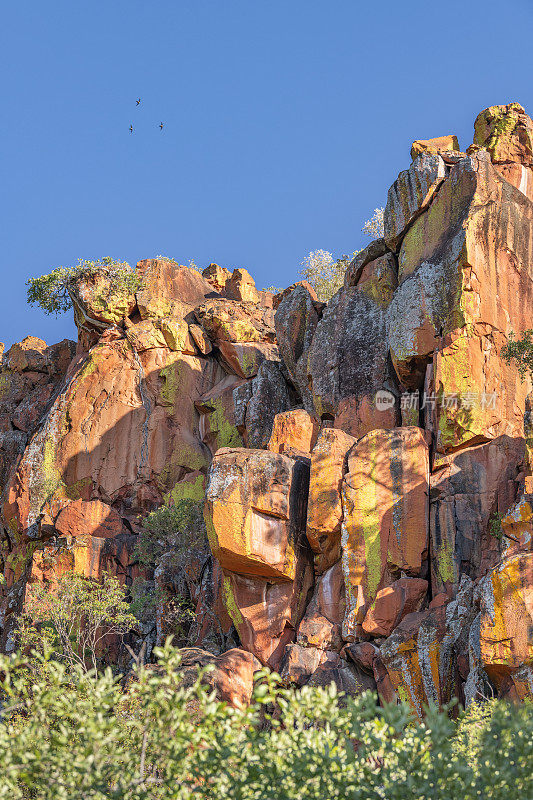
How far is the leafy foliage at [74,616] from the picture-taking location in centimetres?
3134

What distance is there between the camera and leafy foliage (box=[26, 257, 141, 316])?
4750cm

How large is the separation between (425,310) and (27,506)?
2419 cm

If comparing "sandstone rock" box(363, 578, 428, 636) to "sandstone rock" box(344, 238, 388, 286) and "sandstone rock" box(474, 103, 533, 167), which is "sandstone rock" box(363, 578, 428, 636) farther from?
"sandstone rock" box(474, 103, 533, 167)

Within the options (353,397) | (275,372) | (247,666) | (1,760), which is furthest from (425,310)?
(1,760)

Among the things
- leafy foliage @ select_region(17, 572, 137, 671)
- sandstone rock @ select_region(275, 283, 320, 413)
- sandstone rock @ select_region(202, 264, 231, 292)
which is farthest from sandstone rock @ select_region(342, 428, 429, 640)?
sandstone rock @ select_region(202, 264, 231, 292)

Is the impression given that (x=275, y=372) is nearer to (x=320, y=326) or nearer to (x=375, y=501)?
(x=320, y=326)

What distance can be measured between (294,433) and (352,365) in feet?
13.3

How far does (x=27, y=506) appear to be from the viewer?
4328 centimetres

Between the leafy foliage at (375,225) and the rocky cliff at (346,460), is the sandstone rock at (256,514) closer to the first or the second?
the rocky cliff at (346,460)

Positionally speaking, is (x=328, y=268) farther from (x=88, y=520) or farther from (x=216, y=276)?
(x=88, y=520)

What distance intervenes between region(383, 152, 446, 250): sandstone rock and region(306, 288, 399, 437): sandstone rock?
3.27m

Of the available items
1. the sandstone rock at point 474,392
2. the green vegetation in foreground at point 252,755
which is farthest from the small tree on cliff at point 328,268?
the green vegetation in foreground at point 252,755

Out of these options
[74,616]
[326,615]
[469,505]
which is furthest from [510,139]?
[74,616]

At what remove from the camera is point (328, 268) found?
64625mm
